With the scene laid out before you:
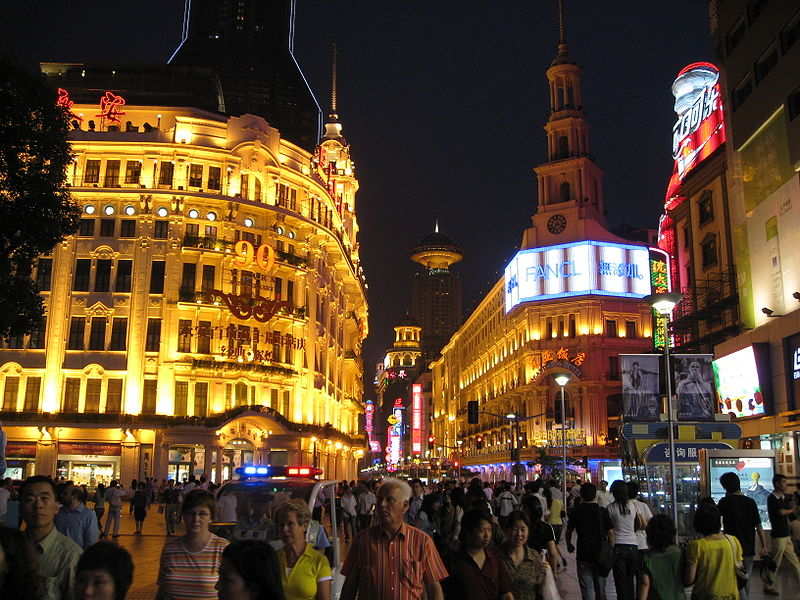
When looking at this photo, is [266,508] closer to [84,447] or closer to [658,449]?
[658,449]

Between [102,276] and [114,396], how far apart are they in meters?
7.69

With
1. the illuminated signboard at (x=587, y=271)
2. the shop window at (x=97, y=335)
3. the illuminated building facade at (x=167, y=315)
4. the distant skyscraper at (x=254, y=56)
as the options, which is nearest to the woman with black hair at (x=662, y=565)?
the illuminated building facade at (x=167, y=315)

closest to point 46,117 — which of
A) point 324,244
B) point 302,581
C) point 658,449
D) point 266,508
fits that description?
point 266,508

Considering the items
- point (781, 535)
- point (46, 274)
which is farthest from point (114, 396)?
point (781, 535)

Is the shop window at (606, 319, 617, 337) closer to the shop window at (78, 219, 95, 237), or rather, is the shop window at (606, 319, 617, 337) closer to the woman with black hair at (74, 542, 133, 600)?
the shop window at (78, 219, 95, 237)

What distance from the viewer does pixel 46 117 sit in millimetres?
22266

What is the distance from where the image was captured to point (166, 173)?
53906 mm

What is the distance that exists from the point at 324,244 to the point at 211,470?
66.0 feet

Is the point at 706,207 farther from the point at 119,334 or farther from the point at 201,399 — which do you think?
the point at 119,334

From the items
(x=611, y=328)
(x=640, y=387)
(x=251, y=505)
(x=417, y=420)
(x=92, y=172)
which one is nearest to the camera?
(x=251, y=505)

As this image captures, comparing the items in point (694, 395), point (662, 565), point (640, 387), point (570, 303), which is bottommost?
point (662, 565)

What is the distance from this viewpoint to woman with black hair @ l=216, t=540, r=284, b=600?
3.99 meters

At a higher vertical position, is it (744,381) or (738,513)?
(744,381)

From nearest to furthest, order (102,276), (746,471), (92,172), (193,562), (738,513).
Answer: (193,562) < (738,513) < (746,471) < (102,276) < (92,172)
